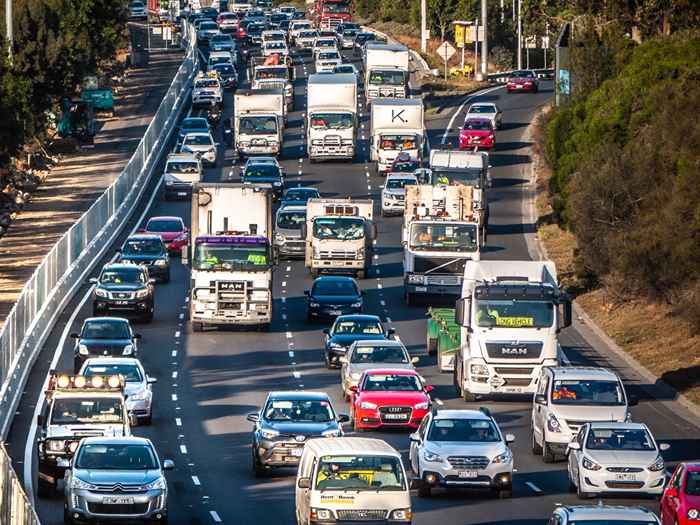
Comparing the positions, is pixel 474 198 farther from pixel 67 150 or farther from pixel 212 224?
pixel 67 150

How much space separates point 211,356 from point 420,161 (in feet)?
117

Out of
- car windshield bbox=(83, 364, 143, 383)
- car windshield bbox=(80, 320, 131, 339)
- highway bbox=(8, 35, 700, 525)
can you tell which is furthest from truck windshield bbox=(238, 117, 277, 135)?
car windshield bbox=(83, 364, 143, 383)

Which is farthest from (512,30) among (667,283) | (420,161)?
(667,283)

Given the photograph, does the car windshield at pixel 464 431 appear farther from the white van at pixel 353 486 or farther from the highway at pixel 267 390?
the white van at pixel 353 486

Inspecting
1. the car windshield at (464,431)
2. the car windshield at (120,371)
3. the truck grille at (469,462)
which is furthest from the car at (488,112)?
the truck grille at (469,462)

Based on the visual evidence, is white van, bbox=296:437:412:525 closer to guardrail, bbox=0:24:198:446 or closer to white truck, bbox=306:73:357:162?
guardrail, bbox=0:24:198:446

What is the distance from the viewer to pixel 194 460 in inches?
1564

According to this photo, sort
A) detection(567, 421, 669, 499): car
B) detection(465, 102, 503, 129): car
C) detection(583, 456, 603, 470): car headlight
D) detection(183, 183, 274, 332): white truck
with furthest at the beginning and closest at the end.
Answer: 1. detection(465, 102, 503, 129): car
2. detection(183, 183, 274, 332): white truck
3. detection(583, 456, 603, 470): car headlight
4. detection(567, 421, 669, 499): car

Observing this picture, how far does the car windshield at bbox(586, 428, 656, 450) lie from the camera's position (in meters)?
34.7

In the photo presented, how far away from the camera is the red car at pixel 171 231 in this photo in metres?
71.1

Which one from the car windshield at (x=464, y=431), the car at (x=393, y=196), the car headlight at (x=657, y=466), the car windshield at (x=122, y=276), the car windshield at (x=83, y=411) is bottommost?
the car at (x=393, y=196)

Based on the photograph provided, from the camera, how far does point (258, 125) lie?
93.4m

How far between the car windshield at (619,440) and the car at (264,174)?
48.2 metres

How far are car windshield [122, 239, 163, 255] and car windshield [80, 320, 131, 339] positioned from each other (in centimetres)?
1533
